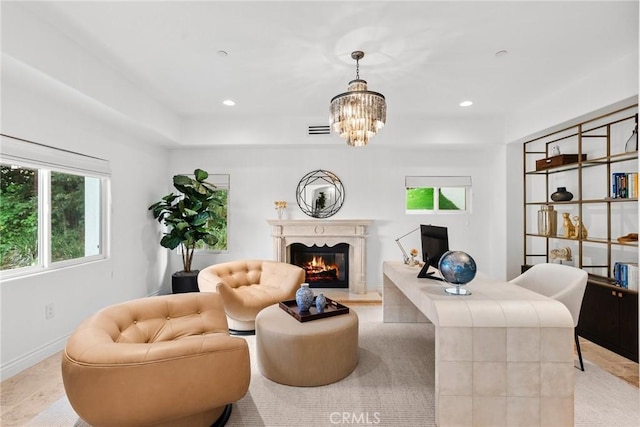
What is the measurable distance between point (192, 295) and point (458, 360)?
192cm

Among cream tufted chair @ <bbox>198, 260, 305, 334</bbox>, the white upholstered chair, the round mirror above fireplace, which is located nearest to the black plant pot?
cream tufted chair @ <bbox>198, 260, 305, 334</bbox>

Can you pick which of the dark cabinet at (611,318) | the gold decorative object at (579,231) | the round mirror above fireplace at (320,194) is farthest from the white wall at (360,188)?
the dark cabinet at (611,318)

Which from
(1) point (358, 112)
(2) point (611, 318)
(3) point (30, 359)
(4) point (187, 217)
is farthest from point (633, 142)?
(3) point (30, 359)

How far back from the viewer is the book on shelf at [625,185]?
281cm

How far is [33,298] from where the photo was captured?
2.60m

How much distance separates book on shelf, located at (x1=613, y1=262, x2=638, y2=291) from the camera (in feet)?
8.95

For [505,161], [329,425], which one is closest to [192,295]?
[329,425]

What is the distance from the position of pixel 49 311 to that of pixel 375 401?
293cm

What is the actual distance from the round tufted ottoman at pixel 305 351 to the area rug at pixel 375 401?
0.07m

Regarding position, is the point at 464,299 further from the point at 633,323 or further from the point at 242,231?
the point at 242,231

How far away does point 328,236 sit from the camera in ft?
15.6

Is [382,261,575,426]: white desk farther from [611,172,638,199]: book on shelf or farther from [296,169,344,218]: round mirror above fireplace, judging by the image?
[296,169,344,218]: round mirror above fireplace

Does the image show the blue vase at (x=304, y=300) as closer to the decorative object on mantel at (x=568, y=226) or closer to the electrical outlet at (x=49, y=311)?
the electrical outlet at (x=49, y=311)
